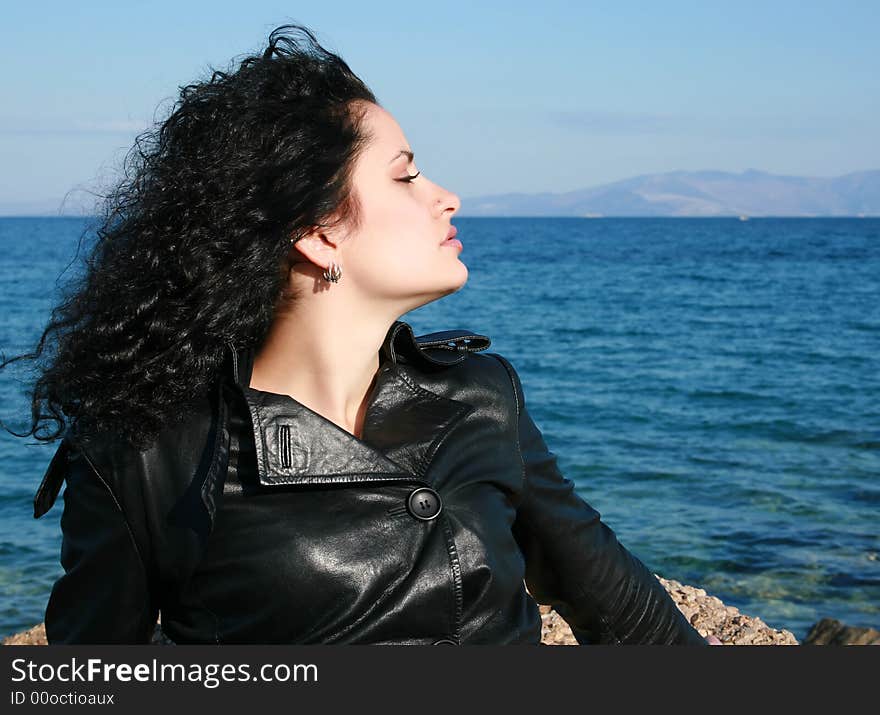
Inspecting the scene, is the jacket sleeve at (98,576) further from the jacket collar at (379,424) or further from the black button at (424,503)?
the black button at (424,503)

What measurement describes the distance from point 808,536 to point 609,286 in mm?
33516

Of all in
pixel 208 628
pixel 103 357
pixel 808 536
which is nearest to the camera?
pixel 208 628

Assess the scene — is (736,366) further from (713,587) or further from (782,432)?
(713,587)

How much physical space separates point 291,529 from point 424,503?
0.31 m

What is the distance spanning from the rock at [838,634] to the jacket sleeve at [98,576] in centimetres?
514

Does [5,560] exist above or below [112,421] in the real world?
below

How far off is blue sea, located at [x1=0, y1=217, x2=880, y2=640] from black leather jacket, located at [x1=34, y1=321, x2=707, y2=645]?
0.55m

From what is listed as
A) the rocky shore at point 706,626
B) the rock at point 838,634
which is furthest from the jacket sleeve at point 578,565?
the rock at point 838,634

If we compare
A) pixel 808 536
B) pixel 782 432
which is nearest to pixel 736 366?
pixel 782 432

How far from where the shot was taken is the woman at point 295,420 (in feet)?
7.78

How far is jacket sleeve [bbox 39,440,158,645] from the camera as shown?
2361 millimetres

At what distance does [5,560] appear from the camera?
8586 mm

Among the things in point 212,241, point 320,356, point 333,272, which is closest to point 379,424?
point 320,356

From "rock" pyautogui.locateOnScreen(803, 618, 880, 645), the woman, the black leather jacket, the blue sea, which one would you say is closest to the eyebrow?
the woman
